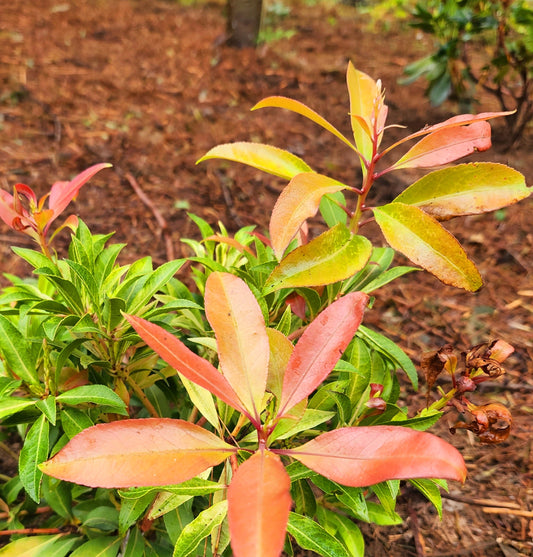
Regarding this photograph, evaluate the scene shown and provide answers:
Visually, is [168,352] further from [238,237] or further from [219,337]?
[238,237]

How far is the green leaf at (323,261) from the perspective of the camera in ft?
3.19

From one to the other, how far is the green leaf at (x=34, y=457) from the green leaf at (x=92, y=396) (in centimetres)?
6

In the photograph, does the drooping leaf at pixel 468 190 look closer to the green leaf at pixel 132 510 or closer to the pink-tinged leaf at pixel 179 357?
the pink-tinged leaf at pixel 179 357

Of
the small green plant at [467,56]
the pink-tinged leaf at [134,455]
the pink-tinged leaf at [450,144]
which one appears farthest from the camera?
the small green plant at [467,56]

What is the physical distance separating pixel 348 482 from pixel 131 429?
1.13 feet

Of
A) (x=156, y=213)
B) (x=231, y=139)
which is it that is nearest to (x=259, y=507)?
(x=156, y=213)

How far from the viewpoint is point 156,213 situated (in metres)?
2.90

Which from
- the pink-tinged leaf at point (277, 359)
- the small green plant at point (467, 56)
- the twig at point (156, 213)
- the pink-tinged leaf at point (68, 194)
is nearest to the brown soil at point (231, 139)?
the twig at point (156, 213)

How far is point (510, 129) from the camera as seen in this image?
3.42m

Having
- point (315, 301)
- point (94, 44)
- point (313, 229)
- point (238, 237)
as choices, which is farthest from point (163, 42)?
point (315, 301)

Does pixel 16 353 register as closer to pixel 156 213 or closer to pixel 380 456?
pixel 380 456

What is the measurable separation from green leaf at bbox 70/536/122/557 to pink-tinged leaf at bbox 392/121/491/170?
1169 millimetres

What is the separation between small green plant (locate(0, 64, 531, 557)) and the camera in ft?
2.54

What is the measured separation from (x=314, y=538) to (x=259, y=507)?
0.38 m
